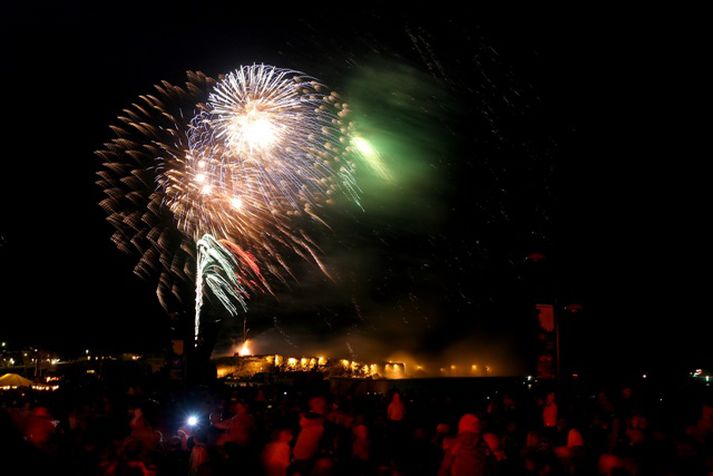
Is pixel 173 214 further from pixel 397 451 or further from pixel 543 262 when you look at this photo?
pixel 397 451

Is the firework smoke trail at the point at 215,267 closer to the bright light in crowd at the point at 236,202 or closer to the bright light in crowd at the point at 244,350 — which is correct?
the bright light in crowd at the point at 236,202

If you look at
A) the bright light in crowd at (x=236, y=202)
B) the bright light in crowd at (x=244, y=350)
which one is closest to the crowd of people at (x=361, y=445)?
the bright light in crowd at (x=236, y=202)

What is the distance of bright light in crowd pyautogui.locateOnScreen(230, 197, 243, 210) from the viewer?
23234mm

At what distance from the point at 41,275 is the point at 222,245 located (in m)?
38.8

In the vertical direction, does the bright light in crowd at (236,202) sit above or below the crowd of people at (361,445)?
above

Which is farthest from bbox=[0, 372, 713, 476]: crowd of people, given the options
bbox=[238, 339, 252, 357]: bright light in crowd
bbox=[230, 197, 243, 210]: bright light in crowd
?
bbox=[238, 339, 252, 357]: bright light in crowd

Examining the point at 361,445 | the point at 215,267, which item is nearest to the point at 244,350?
the point at 215,267

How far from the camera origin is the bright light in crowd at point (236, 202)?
2323 centimetres

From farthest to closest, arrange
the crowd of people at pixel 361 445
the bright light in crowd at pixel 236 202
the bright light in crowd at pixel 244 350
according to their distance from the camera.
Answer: the bright light in crowd at pixel 244 350
the bright light in crowd at pixel 236 202
the crowd of people at pixel 361 445

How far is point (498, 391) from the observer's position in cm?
2191

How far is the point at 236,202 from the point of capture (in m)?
23.3

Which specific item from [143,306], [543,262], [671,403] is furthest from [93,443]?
[143,306]

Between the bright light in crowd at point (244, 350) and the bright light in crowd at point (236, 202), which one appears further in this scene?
the bright light in crowd at point (244, 350)

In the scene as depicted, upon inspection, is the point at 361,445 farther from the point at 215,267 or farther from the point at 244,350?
the point at 244,350
